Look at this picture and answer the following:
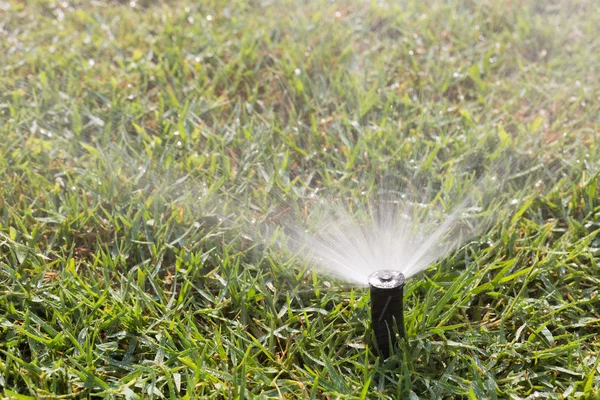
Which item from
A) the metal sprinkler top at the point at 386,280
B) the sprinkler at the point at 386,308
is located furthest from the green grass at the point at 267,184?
the metal sprinkler top at the point at 386,280

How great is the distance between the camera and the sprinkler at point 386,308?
172 cm

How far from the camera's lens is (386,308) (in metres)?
1.80

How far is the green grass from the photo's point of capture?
77.4 inches

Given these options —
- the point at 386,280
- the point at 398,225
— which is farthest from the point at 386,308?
the point at 398,225

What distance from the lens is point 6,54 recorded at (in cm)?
350

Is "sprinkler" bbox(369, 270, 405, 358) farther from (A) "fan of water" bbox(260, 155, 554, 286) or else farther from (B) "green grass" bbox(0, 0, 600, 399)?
(A) "fan of water" bbox(260, 155, 554, 286)

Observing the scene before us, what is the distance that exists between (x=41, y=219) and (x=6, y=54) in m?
1.49

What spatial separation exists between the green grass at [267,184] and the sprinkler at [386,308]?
2.8 inches

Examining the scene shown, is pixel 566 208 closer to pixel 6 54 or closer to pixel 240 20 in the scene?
pixel 240 20

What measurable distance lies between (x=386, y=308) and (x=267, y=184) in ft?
3.07

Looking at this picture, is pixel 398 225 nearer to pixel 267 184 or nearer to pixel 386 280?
pixel 267 184

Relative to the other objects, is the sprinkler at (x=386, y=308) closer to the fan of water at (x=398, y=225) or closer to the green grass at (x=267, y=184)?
the green grass at (x=267, y=184)

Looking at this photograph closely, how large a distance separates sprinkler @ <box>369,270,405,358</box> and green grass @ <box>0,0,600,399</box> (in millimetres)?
70

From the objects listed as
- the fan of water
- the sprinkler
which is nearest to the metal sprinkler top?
the sprinkler
